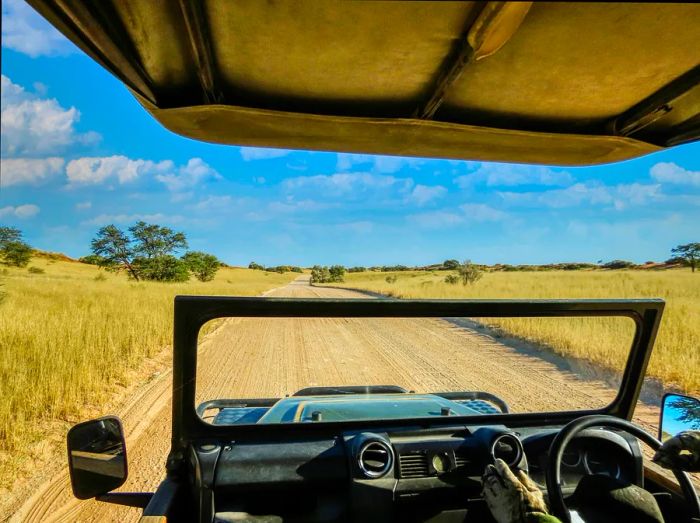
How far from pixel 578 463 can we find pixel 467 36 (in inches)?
63.4

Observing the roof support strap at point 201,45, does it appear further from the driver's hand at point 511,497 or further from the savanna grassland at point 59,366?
the savanna grassland at point 59,366

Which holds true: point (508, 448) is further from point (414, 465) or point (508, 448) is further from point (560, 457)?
point (414, 465)

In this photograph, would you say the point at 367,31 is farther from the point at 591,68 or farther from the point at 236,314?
the point at 236,314

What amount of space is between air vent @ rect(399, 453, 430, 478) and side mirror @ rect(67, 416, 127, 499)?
950mm

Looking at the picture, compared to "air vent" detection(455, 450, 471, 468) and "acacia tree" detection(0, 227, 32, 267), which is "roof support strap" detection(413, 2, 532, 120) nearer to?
"air vent" detection(455, 450, 471, 468)

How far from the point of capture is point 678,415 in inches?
72.6

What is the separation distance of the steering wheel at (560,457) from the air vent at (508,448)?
0.55 feet

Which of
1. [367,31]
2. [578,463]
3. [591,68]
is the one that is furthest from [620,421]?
[367,31]

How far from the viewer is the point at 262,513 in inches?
63.1

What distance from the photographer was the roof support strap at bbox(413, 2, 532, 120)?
111 centimetres

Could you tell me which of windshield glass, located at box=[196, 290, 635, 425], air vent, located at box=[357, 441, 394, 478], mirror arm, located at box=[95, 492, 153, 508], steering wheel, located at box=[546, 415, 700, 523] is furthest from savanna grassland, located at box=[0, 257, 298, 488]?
steering wheel, located at box=[546, 415, 700, 523]

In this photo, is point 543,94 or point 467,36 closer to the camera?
point 467,36

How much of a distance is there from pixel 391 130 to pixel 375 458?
125 centimetres

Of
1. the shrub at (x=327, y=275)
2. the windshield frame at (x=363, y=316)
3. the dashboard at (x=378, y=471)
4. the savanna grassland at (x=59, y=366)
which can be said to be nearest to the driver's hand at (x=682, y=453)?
the dashboard at (x=378, y=471)
